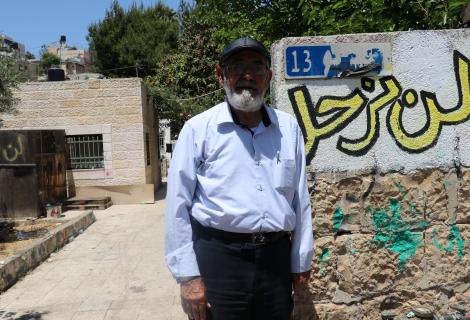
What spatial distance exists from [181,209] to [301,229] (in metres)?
0.63

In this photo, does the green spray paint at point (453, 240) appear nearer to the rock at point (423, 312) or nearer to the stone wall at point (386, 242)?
the stone wall at point (386, 242)

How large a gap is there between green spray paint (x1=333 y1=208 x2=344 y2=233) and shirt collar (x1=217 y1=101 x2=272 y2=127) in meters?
1.25

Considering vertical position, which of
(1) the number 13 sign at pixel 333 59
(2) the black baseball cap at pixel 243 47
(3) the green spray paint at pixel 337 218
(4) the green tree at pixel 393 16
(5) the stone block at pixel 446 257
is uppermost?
(4) the green tree at pixel 393 16

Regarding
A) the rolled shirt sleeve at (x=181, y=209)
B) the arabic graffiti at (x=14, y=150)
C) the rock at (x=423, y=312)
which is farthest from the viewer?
the arabic graffiti at (x=14, y=150)

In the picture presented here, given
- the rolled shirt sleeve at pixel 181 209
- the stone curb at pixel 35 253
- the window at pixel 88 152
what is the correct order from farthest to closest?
the window at pixel 88 152 → the stone curb at pixel 35 253 → the rolled shirt sleeve at pixel 181 209

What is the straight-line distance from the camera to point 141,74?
31.7 meters

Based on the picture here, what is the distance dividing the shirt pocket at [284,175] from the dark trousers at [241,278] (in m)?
0.28

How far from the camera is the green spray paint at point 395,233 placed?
346 cm

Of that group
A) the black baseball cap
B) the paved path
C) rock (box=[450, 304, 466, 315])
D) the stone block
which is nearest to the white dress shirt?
the black baseball cap

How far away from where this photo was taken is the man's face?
2.34 metres

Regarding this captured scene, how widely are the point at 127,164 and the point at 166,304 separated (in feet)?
30.0

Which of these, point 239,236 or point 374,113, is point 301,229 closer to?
point 239,236

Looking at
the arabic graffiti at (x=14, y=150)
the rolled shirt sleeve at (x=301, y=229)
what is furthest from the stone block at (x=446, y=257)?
the arabic graffiti at (x=14, y=150)

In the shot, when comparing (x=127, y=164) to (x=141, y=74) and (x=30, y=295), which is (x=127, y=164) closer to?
(x=30, y=295)
